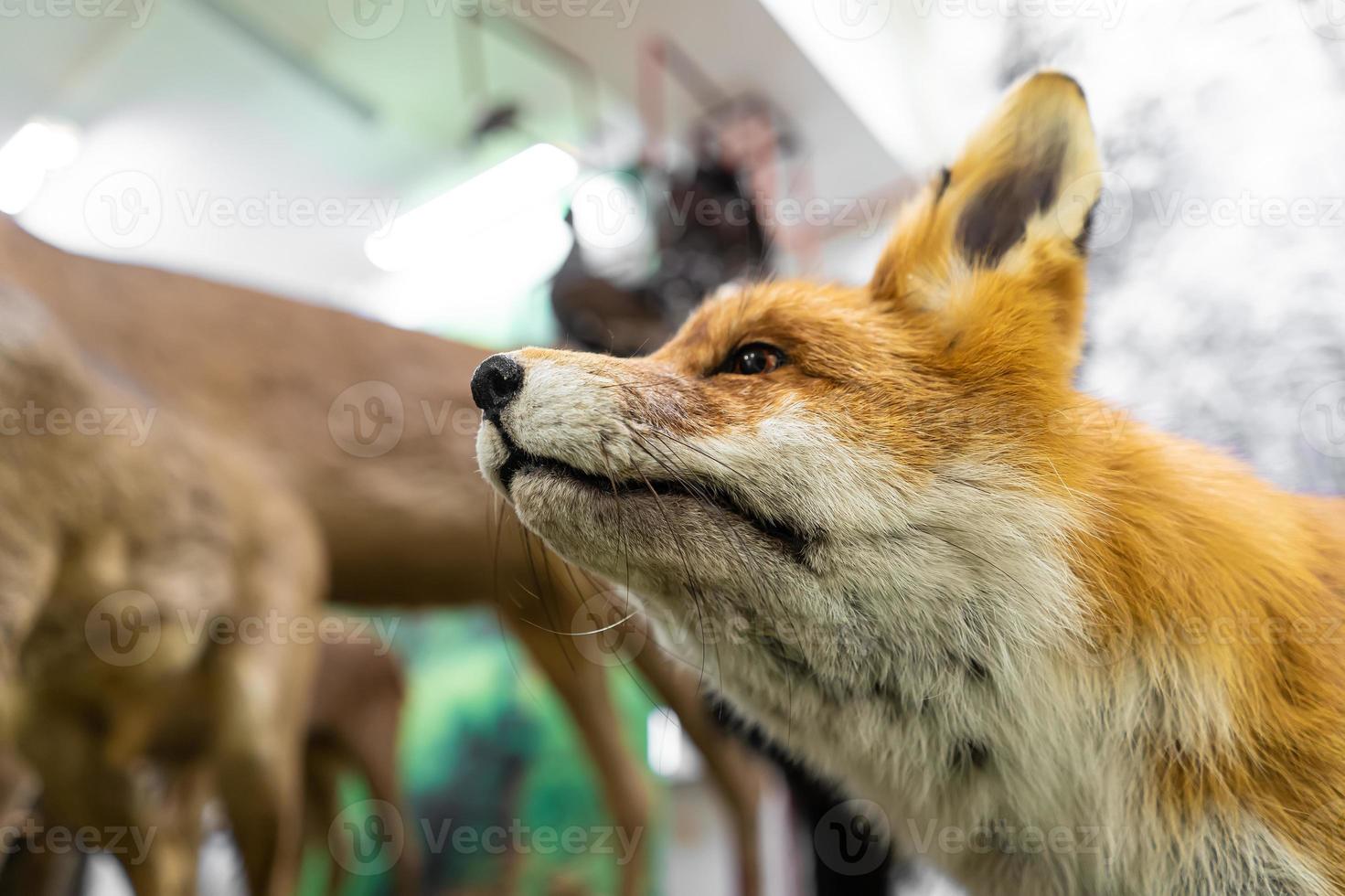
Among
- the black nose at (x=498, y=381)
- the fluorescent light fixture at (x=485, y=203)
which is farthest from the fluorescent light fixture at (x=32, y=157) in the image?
the black nose at (x=498, y=381)

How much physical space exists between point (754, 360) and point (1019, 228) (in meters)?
0.22

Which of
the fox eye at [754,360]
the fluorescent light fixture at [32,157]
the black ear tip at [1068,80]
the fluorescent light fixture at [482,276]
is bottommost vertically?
the fox eye at [754,360]

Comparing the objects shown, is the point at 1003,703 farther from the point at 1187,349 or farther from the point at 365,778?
the point at 365,778

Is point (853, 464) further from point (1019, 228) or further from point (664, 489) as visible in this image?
point (1019, 228)

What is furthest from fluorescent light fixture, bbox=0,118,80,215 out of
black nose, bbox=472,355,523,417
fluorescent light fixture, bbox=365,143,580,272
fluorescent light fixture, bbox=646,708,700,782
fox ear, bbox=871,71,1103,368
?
fluorescent light fixture, bbox=646,708,700,782

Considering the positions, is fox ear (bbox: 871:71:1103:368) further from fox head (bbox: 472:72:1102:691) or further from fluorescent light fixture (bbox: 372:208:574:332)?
fluorescent light fixture (bbox: 372:208:574:332)

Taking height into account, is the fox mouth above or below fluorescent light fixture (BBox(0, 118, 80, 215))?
below

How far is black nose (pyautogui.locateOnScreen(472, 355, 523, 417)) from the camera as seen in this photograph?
0.53 metres

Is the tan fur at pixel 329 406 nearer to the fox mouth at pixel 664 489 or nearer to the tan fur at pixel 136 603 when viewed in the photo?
the tan fur at pixel 136 603

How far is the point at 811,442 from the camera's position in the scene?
21.3 inches

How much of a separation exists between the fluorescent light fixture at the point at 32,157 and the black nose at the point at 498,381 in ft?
3.22

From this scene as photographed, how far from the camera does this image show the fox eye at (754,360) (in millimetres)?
600

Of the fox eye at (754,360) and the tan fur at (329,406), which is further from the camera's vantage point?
the tan fur at (329,406)

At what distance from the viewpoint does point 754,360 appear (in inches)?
23.9
